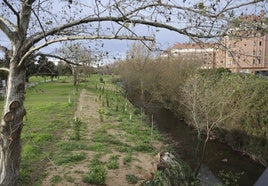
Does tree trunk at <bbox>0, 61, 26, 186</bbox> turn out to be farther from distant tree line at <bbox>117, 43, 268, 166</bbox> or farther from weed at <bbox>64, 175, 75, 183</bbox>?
distant tree line at <bbox>117, 43, 268, 166</bbox>

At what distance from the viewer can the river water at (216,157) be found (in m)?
14.1

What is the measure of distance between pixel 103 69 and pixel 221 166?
37.0ft

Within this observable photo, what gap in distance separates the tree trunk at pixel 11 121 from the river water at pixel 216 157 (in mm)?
10804

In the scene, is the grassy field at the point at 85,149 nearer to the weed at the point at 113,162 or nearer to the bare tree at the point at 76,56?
the weed at the point at 113,162

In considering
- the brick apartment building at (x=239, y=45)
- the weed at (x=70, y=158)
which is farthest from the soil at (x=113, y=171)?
the brick apartment building at (x=239, y=45)

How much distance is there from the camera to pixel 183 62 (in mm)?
26594

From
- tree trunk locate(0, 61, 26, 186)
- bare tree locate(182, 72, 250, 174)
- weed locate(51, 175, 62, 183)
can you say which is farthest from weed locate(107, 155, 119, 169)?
bare tree locate(182, 72, 250, 174)

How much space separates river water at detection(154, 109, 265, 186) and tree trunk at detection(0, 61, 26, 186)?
1080 cm

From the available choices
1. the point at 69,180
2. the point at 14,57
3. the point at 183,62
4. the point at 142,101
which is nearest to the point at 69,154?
Result: the point at 69,180

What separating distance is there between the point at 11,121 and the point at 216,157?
1353 cm

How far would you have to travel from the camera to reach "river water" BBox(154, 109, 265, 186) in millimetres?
14133

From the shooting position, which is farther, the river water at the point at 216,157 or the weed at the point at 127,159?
the river water at the point at 216,157

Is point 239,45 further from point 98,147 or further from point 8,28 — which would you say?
point 98,147

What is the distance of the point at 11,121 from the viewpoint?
467cm
